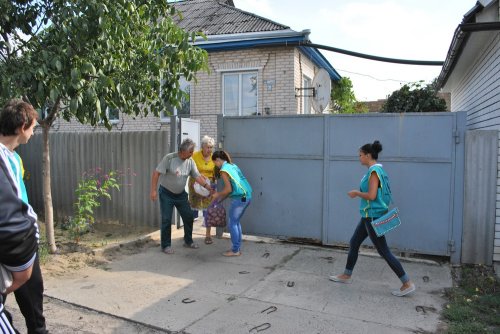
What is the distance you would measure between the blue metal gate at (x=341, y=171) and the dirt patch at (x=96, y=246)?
1.76 m

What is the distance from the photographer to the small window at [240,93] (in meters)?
10.7

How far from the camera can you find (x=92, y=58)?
5.04 meters

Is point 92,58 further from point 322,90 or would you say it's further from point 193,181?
point 322,90

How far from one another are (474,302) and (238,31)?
8.35 meters

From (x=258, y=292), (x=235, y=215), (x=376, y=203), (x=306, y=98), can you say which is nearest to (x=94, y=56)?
(x=235, y=215)

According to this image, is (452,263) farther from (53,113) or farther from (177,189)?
(53,113)

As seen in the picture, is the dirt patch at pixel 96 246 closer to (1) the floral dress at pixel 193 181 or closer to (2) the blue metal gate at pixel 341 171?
(1) the floral dress at pixel 193 181

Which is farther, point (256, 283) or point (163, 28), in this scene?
point (163, 28)

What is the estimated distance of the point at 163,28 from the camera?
584cm

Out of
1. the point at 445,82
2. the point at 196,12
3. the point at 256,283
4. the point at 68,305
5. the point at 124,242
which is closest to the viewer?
the point at 68,305

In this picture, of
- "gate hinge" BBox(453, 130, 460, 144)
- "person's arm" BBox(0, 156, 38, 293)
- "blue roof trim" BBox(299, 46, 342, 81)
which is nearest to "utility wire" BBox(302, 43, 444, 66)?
"blue roof trim" BBox(299, 46, 342, 81)

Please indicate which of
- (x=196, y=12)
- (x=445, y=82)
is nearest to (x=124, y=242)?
(x=445, y=82)

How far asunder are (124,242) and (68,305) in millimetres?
2188

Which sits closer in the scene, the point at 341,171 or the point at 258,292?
the point at 258,292
